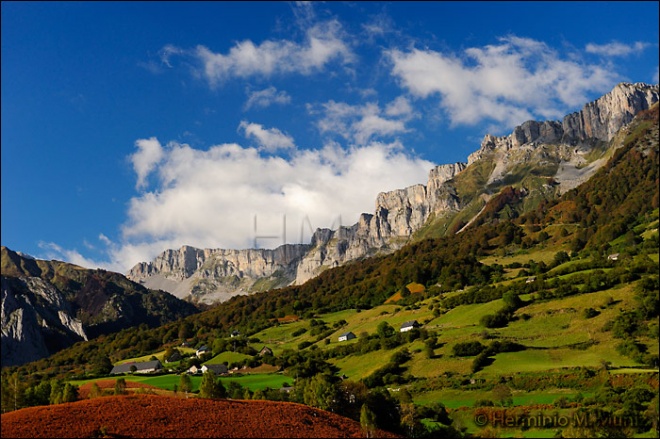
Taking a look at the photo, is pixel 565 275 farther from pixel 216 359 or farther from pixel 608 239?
pixel 216 359

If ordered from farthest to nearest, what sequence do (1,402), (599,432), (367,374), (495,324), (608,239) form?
(608,239) → (495,324) → (367,374) → (1,402) → (599,432)

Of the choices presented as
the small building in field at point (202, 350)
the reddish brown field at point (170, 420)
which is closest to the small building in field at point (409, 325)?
the small building in field at point (202, 350)

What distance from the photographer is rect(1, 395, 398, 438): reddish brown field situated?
125 ft

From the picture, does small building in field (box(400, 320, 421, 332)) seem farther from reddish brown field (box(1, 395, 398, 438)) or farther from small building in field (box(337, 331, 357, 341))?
reddish brown field (box(1, 395, 398, 438))

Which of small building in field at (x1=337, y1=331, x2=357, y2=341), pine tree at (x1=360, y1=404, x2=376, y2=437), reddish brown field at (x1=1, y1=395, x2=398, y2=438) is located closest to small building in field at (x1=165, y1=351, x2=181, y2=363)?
small building in field at (x1=337, y1=331, x2=357, y2=341)

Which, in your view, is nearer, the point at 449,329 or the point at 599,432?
the point at 599,432

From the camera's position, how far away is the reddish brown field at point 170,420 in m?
38.1

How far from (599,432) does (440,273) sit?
5724 inches

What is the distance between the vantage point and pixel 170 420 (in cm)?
4112

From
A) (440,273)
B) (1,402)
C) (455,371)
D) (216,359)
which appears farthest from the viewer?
(440,273)

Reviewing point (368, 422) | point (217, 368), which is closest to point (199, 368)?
point (217, 368)

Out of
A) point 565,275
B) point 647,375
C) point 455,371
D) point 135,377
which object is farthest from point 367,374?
point 565,275

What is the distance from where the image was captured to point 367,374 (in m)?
96.1

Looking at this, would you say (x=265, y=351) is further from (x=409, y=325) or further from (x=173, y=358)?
(x=409, y=325)
